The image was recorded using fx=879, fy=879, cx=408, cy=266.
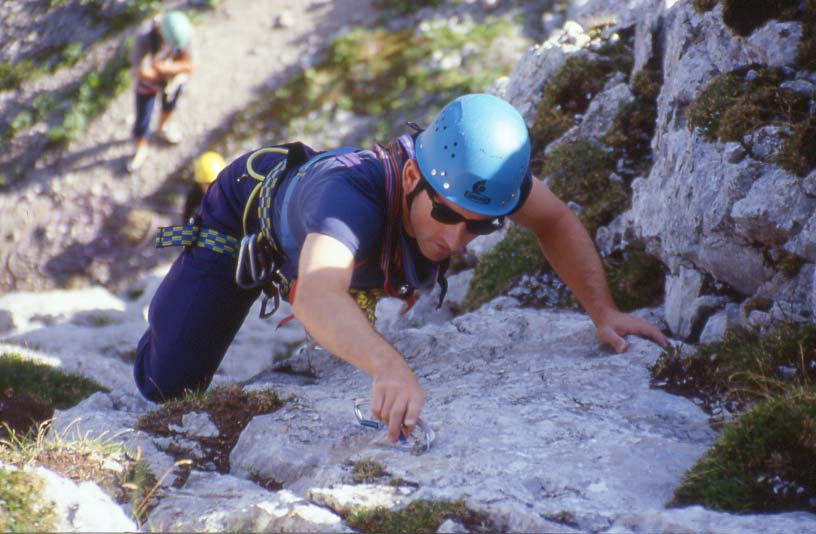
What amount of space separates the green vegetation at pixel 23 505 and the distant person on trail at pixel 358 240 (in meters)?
1.76

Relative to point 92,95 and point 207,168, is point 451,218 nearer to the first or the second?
point 207,168

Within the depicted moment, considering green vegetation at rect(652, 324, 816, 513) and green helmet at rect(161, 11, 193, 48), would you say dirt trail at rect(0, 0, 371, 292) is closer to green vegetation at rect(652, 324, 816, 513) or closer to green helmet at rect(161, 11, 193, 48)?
green helmet at rect(161, 11, 193, 48)

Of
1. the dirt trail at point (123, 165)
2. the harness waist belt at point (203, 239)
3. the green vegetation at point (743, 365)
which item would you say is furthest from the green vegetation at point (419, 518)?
the dirt trail at point (123, 165)

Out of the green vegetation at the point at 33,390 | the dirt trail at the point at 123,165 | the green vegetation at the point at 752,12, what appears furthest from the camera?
the dirt trail at the point at 123,165

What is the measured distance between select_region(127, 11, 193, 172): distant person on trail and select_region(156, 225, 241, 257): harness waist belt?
1321 cm

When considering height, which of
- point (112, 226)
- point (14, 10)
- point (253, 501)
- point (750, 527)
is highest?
point (253, 501)

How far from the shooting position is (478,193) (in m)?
5.97

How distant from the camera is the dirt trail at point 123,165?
22.8m

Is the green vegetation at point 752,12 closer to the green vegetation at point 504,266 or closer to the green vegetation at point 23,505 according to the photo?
the green vegetation at point 504,266

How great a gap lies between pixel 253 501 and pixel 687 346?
12.5 ft

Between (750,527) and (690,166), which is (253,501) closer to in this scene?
(750,527)

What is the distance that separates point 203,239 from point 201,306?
0.63m

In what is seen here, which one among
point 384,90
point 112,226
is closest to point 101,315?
point 112,226

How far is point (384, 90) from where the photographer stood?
2366cm
